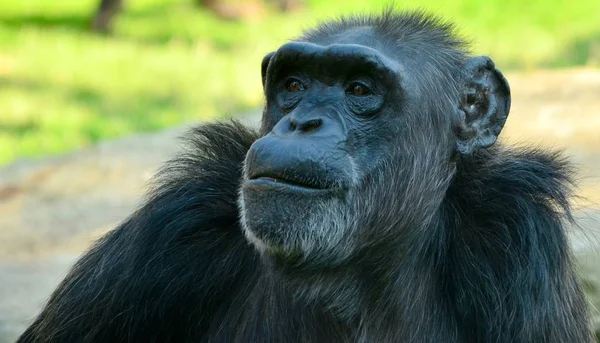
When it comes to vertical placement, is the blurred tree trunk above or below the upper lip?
above

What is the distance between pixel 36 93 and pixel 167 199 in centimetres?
1104

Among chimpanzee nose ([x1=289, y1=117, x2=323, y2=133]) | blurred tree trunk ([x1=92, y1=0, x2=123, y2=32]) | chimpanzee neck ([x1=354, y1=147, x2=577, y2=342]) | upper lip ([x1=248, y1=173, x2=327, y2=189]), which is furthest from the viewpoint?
blurred tree trunk ([x1=92, y1=0, x2=123, y2=32])

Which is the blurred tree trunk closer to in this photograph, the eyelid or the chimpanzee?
the chimpanzee

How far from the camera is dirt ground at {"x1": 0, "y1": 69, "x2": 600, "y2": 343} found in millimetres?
8102

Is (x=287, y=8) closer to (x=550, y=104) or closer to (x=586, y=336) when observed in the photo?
(x=550, y=104)

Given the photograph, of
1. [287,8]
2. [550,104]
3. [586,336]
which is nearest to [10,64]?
[287,8]

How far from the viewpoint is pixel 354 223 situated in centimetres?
513

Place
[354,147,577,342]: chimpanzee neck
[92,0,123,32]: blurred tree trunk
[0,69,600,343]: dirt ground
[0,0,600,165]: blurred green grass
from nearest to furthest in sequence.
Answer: [354,147,577,342]: chimpanzee neck → [0,69,600,343]: dirt ground → [0,0,600,165]: blurred green grass → [92,0,123,32]: blurred tree trunk

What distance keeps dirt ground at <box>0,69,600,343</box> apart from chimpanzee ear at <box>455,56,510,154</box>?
234 cm

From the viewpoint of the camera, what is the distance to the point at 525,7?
71.2ft

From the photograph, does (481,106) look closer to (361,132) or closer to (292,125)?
(361,132)

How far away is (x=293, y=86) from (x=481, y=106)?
106cm

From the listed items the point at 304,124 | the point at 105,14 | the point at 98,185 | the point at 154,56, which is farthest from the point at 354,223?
the point at 105,14

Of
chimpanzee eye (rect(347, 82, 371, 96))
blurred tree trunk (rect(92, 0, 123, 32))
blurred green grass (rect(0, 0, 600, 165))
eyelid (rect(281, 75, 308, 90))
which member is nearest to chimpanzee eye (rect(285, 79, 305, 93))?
eyelid (rect(281, 75, 308, 90))
